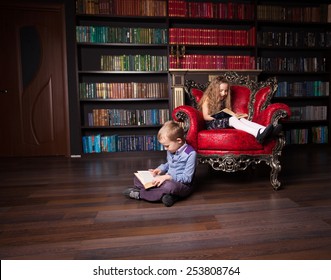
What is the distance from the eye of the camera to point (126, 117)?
3.80 metres

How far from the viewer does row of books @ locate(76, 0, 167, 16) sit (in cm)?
356

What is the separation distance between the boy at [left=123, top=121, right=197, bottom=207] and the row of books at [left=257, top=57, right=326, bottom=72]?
8.91 feet

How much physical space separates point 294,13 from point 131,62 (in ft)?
8.33

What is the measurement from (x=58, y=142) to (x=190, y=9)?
107 inches

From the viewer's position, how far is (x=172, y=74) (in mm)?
3561

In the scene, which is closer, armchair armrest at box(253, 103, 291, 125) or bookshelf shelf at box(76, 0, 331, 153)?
armchair armrest at box(253, 103, 291, 125)

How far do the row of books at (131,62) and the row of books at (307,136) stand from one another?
2272mm

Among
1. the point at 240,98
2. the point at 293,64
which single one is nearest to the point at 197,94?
the point at 240,98

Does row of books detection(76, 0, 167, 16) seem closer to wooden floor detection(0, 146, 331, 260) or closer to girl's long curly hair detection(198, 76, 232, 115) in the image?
girl's long curly hair detection(198, 76, 232, 115)

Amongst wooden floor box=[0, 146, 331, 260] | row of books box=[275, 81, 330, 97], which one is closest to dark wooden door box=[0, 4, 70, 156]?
wooden floor box=[0, 146, 331, 260]

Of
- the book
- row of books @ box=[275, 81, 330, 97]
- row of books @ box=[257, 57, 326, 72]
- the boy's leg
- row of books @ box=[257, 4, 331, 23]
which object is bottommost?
the boy's leg

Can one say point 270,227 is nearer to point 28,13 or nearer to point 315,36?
point 315,36

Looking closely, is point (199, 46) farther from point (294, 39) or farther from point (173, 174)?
point (173, 174)

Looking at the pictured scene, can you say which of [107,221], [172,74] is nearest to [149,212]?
[107,221]
